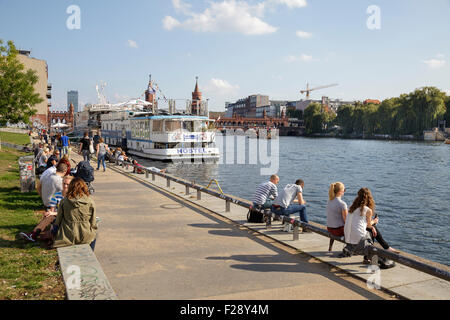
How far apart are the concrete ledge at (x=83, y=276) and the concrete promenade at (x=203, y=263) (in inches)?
13.9

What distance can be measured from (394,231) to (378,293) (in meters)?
10.4

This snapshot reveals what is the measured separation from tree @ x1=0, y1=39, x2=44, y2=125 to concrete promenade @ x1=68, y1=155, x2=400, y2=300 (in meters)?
21.3

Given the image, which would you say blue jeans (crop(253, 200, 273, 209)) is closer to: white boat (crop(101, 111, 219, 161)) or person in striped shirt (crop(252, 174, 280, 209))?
person in striped shirt (crop(252, 174, 280, 209))

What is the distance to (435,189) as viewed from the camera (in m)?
26.8

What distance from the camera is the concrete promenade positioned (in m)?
5.57

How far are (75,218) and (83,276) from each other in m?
1.71

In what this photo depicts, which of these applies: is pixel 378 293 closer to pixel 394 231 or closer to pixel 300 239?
pixel 300 239

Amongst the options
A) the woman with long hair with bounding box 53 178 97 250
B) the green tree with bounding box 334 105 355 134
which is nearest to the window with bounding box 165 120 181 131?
the woman with long hair with bounding box 53 178 97 250

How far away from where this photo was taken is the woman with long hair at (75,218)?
691 centimetres

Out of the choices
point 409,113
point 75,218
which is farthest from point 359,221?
point 409,113

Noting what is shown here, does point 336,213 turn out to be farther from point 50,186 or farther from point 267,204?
point 50,186

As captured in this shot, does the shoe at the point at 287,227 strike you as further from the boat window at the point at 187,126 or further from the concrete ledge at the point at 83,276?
the boat window at the point at 187,126

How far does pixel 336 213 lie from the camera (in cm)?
764
